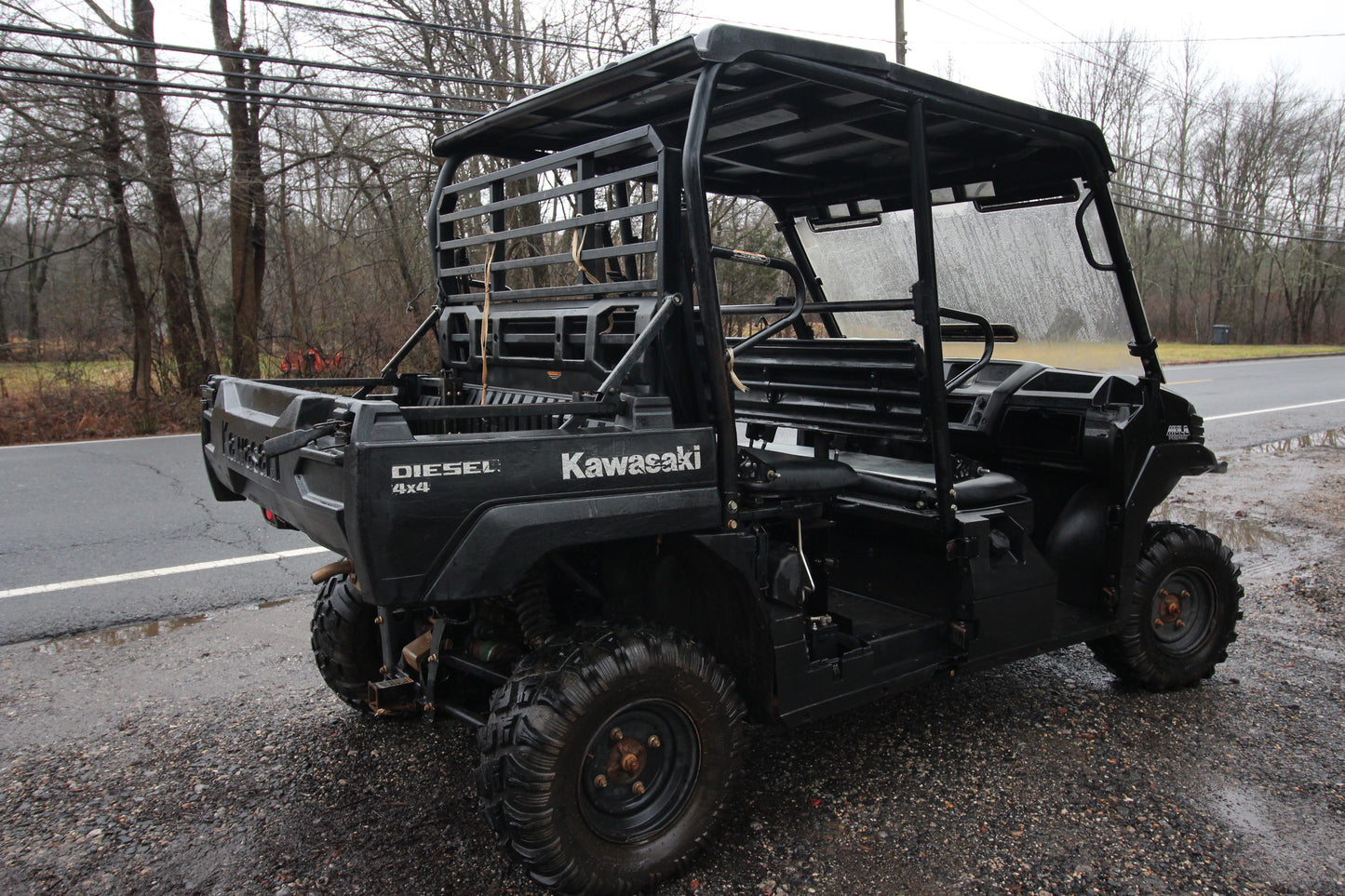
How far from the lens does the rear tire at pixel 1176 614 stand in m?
3.77

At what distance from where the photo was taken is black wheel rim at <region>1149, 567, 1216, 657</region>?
3904 millimetres

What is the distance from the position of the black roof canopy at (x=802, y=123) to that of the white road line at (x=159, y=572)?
2928 mm

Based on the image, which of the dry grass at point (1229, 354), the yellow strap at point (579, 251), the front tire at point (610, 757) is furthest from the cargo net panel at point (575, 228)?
the dry grass at point (1229, 354)

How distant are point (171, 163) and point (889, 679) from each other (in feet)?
43.4

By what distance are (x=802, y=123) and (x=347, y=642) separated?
2.54 meters

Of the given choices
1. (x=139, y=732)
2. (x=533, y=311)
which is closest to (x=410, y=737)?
(x=139, y=732)

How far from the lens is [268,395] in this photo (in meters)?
2.86

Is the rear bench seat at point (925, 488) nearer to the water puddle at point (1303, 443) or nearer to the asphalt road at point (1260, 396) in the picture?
the water puddle at point (1303, 443)

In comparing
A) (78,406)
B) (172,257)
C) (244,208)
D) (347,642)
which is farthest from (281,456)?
(244,208)

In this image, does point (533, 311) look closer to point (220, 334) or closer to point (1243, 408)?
point (220, 334)

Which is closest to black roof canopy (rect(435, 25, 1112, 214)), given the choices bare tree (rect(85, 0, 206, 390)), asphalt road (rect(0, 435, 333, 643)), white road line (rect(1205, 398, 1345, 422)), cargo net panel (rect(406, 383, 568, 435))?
cargo net panel (rect(406, 383, 568, 435))

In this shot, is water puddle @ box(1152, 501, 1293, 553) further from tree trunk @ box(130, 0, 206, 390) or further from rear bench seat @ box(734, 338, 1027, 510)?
tree trunk @ box(130, 0, 206, 390)

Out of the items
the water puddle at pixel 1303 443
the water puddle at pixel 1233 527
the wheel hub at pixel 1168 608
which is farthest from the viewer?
the water puddle at pixel 1303 443

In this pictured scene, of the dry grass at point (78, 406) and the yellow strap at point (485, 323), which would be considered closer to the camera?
the yellow strap at point (485, 323)
